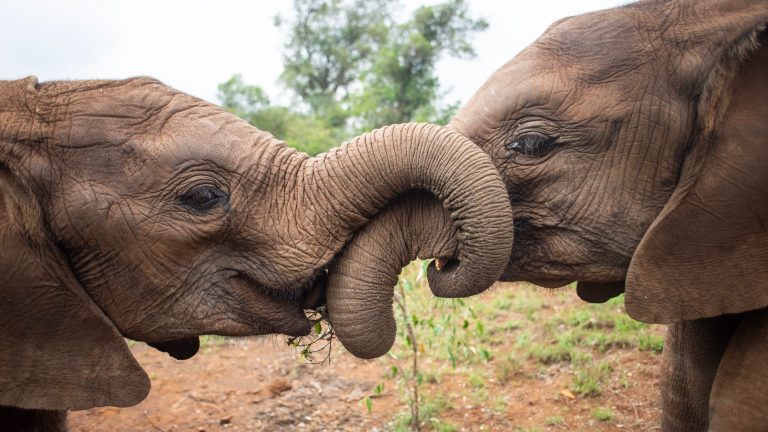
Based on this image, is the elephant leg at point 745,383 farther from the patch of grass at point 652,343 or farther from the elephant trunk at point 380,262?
the patch of grass at point 652,343

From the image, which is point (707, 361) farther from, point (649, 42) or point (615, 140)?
point (649, 42)

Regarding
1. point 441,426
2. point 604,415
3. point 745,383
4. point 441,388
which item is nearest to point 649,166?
point 745,383

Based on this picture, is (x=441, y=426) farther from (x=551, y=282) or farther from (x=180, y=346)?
(x=180, y=346)

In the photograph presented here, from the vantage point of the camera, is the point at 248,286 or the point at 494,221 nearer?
the point at 494,221

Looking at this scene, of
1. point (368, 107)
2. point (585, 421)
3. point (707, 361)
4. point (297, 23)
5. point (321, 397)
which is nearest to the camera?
point (707, 361)

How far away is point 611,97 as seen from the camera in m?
3.70

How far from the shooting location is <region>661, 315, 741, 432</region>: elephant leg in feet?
13.7

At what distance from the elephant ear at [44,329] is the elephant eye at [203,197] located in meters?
0.66

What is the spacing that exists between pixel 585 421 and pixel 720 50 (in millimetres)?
3635

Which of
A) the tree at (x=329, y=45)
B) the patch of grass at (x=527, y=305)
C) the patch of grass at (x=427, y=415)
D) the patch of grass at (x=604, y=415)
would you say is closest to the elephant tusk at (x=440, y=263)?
the patch of grass at (x=427, y=415)

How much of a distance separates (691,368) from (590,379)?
2.15 meters

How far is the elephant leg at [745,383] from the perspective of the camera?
3.28m

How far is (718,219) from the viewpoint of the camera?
11.1ft

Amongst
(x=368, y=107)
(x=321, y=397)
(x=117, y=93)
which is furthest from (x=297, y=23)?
(x=117, y=93)
